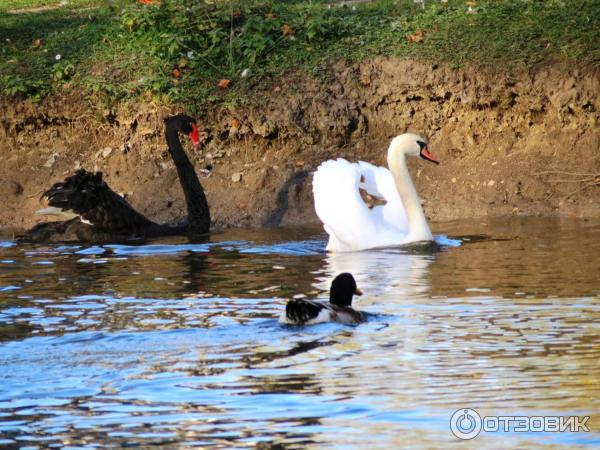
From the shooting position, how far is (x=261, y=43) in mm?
15969

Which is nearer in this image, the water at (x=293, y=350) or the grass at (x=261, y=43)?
the water at (x=293, y=350)

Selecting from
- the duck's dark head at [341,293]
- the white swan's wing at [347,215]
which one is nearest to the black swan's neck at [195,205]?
the white swan's wing at [347,215]

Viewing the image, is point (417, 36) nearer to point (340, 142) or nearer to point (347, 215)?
point (340, 142)

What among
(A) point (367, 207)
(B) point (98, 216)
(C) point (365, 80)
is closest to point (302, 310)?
(A) point (367, 207)

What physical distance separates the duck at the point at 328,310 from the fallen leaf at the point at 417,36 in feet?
24.2

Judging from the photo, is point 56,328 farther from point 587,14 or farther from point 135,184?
point 587,14

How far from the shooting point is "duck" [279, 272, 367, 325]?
8133mm

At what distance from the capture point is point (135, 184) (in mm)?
15664

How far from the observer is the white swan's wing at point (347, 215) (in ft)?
39.8

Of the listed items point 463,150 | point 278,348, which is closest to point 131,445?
point 278,348

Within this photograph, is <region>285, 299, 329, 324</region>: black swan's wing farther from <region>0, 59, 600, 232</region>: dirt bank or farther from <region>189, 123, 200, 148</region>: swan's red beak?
<region>0, 59, 600, 232</region>: dirt bank

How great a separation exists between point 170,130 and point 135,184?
1431mm

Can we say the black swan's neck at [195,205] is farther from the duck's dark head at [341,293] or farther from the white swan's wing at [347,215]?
the duck's dark head at [341,293]

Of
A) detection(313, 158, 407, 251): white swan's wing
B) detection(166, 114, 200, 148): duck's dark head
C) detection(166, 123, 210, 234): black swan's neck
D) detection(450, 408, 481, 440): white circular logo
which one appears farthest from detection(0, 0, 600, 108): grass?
detection(450, 408, 481, 440): white circular logo
